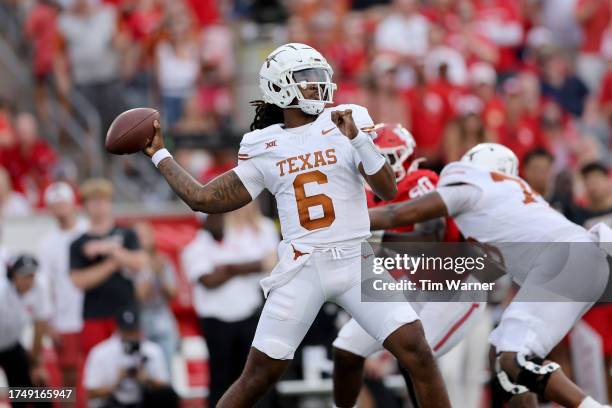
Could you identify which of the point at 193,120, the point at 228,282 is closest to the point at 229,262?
the point at 228,282

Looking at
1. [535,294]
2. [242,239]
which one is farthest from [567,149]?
[535,294]

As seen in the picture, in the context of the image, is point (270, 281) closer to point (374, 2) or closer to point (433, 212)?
point (433, 212)

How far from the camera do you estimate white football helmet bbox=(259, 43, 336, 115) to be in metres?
6.72

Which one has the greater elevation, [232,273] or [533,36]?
[533,36]

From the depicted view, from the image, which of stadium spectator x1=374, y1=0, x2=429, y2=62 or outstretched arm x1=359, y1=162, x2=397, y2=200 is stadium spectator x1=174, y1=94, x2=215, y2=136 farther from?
outstretched arm x1=359, y1=162, x2=397, y2=200

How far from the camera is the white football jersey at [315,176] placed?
263 inches

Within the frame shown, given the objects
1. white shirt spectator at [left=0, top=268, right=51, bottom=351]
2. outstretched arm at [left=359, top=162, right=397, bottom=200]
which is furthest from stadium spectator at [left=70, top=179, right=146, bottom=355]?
outstretched arm at [left=359, top=162, right=397, bottom=200]

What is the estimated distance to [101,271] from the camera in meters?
10.4

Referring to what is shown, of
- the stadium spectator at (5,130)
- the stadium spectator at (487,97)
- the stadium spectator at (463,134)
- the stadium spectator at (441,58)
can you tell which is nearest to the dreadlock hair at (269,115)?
the stadium spectator at (463,134)

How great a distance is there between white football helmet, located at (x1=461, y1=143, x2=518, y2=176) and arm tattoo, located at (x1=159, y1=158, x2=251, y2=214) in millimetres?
1502

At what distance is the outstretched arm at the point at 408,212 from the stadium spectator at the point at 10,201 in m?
5.22

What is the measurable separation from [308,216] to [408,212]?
75 centimetres

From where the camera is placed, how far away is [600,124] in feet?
47.8

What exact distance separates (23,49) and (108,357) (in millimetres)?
5143
